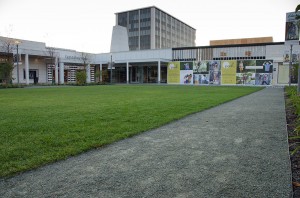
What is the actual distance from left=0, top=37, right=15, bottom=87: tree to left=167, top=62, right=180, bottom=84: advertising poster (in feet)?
86.0

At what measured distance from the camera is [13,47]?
1654 inches

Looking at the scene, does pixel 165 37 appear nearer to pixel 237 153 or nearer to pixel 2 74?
pixel 2 74

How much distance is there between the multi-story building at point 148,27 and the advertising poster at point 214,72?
54.4 meters

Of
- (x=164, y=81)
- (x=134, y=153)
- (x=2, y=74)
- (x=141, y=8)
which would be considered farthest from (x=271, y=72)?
(x=141, y=8)

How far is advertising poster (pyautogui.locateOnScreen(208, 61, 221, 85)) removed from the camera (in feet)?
144

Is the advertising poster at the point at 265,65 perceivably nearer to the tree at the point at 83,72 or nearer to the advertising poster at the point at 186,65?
the advertising poster at the point at 186,65

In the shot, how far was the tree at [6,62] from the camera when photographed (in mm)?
34438

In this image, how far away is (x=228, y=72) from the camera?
43.4m

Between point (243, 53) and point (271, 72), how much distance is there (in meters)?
8.82

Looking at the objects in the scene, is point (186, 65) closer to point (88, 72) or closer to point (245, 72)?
point (245, 72)

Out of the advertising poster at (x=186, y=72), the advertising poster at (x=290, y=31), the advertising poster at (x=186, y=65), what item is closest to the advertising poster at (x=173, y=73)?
the advertising poster at (x=186, y=72)

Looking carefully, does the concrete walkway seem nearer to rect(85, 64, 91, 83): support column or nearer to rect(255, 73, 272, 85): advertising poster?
rect(255, 73, 272, 85): advertising poster

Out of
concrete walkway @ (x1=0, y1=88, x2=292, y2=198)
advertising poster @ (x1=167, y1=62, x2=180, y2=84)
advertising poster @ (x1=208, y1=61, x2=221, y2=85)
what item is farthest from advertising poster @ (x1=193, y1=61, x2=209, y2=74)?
concrete walkway @ (x1=0, y1=88, x2=292, y2=198)

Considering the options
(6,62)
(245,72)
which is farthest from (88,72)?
(245,72)
